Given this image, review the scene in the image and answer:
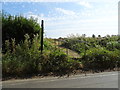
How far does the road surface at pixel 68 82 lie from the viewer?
7.12 meters

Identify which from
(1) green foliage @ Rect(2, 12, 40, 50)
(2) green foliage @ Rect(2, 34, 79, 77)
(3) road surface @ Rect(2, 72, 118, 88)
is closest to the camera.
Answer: (3) road surface @ Rect(2, 72, 118, 88)

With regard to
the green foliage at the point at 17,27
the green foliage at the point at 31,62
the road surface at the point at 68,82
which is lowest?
the road surface at the point at 68,82

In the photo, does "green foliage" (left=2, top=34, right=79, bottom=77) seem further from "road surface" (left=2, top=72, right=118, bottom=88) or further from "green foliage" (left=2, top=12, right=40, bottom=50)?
"green foliage" (left=2, top=12, right=40, bottom=50)

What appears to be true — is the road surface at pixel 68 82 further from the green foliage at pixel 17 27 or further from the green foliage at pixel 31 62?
the green foliage at pixel 17 27

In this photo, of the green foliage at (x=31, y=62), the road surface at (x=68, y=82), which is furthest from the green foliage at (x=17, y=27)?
the road surface at (x=68, y=82)

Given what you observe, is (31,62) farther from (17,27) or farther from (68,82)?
(17,27)

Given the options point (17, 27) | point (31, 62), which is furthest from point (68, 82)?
point (17, 27)

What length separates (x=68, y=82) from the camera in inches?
304

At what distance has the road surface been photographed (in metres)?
7.12

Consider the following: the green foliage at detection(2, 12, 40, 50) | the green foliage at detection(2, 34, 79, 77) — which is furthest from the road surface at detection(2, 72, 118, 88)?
the green foliage at detection(2, 12, 40, 50)

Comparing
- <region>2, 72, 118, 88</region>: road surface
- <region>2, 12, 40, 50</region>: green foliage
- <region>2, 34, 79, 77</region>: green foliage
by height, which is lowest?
<region>2, 72, 118, 88</region>: road surface

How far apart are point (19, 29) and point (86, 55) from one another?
4.72 m

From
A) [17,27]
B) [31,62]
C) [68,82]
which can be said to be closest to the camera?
[68,82]

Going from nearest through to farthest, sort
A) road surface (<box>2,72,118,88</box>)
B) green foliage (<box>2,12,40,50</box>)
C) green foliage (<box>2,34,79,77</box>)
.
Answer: road surface (<box>2,72,118,88</box>) → green foliage (<box>2,34,79,77</box>) → green foliage (<box>2,12,40,50</box>)
